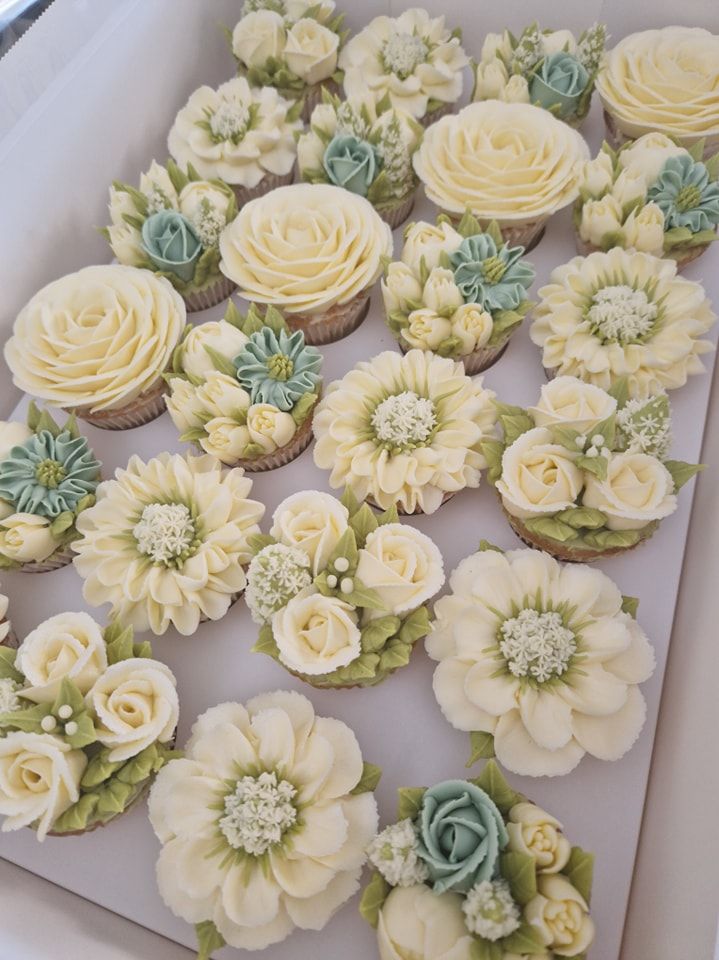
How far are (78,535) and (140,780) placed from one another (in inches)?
13.3

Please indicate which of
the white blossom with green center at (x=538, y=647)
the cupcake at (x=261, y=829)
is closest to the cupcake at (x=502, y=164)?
the white blossom with green center at (x=538, y=647)

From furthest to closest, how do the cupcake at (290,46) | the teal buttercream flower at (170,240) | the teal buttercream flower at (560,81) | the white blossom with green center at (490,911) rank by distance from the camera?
the cupcake at (290,46), the teal buttercream flower at (560,81), the teal buttercream flower at (170,240), the white blossom with green center at (490,911)

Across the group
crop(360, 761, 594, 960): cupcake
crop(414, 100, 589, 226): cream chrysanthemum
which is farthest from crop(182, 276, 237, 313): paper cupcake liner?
crop(360, 761, 594, 960): cupcake

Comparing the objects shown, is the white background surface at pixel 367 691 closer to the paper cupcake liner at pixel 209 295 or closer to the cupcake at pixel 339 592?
the cupcake at pixel 339 592

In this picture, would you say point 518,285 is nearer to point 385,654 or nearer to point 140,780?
point 385,654

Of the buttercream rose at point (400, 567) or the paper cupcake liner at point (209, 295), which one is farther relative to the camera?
the paper cupcake liner at point (209, 295)

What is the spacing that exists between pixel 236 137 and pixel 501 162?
17.4 inches

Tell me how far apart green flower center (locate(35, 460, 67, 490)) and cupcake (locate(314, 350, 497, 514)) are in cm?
34

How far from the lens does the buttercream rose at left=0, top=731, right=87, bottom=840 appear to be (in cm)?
74

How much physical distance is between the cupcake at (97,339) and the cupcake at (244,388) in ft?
0.13

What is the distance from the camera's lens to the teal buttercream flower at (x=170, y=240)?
3.56 ft

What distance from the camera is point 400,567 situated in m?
0.82

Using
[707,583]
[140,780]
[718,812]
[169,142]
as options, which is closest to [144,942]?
[140,780]

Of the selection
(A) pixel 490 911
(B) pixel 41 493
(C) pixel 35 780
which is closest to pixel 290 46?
(B) pixel 41 493
